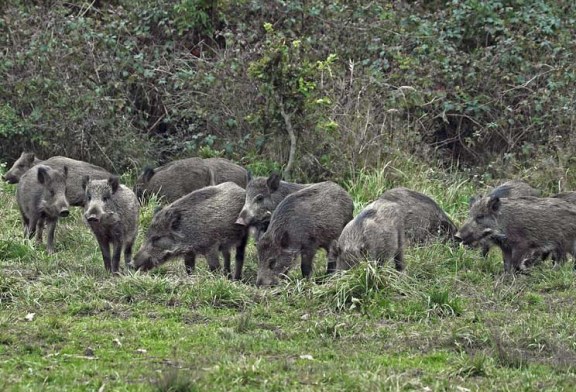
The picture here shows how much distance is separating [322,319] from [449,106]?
7.65 m

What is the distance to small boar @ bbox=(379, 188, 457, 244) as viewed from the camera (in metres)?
12.0

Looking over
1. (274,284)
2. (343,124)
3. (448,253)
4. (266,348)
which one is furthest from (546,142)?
(266,348)

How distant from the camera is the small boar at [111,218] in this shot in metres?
11.3

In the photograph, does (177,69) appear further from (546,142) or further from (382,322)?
(382,322)

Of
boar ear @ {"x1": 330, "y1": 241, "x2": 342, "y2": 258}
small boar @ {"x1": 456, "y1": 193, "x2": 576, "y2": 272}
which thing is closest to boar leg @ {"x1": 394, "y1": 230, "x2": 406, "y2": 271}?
boar ear @ {"x1": 330, "y1": 241, "x2": 342, "y2": 258}

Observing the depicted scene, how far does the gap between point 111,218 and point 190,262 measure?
89cm

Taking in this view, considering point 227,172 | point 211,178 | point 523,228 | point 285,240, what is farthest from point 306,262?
point 227,172

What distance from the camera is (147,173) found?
14.3 meters

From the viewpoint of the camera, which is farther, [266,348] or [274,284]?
[274,284]

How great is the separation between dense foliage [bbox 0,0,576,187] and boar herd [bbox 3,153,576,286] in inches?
116

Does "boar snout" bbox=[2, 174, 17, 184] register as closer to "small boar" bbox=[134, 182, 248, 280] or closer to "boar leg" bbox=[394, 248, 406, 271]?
"small boar" bbox=[134, 182, 248, 280]

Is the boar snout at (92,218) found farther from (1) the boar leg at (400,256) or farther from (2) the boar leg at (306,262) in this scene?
(1) the boar leg at (400,256)

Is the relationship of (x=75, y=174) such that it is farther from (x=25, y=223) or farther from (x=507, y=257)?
(x=507, y=257)

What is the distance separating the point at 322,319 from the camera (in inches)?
352
